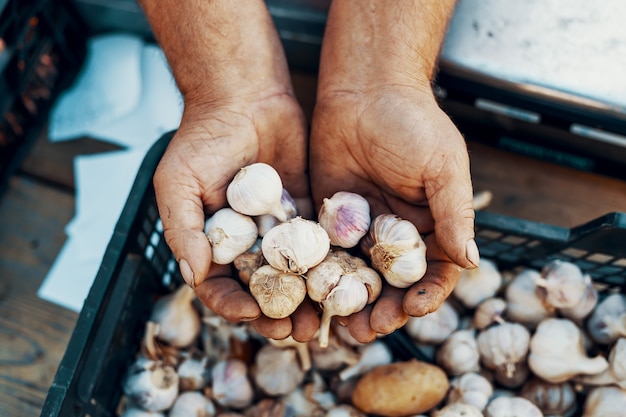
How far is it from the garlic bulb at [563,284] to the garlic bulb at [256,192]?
432 mm

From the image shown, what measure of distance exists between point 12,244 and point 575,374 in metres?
1.10

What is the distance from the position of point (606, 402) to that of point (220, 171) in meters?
0.67

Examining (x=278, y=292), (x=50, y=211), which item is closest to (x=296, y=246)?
(x=278, y=292)

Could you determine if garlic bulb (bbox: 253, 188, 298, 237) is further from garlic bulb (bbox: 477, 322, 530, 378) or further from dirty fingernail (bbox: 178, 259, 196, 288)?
garlic bulb (bbox: 477, 322, 530, 378)

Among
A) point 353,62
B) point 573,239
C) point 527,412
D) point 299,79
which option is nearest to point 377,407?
point 527,412

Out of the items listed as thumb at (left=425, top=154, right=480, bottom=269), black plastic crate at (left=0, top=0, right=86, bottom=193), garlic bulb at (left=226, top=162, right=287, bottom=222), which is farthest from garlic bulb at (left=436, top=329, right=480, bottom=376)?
black plastic crate at (left=0, top=0, right=86, bottom=193)

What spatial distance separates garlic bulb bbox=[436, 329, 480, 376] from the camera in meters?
0.95

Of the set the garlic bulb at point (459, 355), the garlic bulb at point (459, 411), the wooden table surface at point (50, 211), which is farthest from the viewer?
the wooden table surface at point (50, 211)

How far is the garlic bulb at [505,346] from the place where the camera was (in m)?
0.94

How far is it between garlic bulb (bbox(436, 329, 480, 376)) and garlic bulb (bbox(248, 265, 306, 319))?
A: 32cm

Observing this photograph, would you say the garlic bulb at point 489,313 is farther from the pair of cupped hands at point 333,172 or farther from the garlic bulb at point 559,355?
the pair of cupped hands at point 333,172

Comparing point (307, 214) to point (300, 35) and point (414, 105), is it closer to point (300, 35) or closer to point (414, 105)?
point (414, 105)

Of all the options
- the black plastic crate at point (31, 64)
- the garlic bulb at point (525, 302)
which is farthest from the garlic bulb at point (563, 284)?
the black plastic crate at point (31, 64)

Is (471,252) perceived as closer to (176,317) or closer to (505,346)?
(505,346)
